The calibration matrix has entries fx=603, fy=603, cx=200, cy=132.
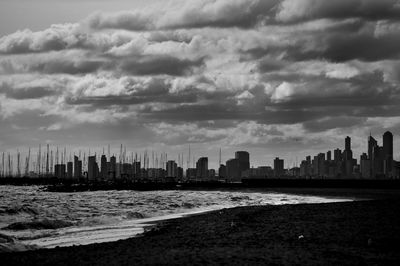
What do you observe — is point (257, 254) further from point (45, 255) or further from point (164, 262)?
point (45, 255)

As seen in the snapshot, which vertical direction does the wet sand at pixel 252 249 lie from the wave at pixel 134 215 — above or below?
above

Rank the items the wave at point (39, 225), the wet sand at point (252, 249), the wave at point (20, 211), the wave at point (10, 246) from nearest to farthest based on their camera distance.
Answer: the wet sand at point (252, 249) < the wave at point (10, 246) < the wave at point (39, 225) < the wave at point (20, 211)

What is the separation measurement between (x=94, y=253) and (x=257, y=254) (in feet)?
17.7

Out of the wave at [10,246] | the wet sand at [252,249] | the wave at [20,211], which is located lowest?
the wave at [20,211]

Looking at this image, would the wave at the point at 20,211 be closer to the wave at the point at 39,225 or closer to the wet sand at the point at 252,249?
the wave at the point at 39,225

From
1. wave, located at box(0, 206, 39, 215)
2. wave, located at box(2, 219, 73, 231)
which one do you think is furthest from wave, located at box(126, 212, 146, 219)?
wave, located at box(0, 206, 39, 215)

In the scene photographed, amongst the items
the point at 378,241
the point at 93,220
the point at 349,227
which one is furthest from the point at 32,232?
the point at 378,241

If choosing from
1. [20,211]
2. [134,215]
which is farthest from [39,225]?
[20,211]

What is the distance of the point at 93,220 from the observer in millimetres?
40594

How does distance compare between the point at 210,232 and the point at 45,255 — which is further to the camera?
the point at 210,232

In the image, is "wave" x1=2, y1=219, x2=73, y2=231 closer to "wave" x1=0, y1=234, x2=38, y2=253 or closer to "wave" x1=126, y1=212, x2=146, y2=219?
"wave" x1=126, y1=212, x2=146, y2=219

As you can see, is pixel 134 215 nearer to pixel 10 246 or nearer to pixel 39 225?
pixel 39 225

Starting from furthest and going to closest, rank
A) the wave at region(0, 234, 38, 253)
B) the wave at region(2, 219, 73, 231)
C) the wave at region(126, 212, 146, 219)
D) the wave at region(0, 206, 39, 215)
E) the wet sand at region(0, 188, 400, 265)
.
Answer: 1. the wave at region(0, 206, 39, 215)
2. the wave at region(126, 212, 146, 219)
3. the wave at region(2, 219, 73, 231)
4. the wave at region(0, 234, 38, 253)
5. the wet sand at region(0, 188, 400, 265)

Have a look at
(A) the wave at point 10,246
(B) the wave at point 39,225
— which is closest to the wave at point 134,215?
(B) the wave at point 39,225
